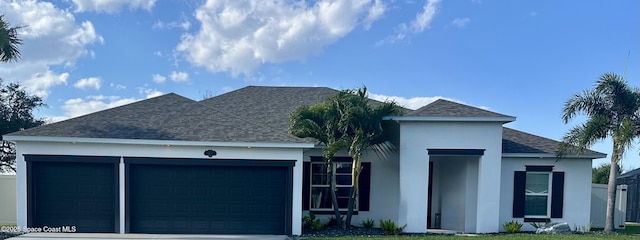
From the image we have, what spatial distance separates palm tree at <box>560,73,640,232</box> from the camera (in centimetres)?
1247

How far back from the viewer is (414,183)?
Result: 11.9 metres

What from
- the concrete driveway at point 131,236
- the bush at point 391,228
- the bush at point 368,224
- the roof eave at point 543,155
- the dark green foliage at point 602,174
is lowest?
the concrete driveway at point 131,236

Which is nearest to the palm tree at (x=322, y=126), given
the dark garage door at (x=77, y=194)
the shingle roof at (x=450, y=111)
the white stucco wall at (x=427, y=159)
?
the white stucco wall at (x=427, y=159)

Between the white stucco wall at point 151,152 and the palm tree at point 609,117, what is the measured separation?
28.1 ft

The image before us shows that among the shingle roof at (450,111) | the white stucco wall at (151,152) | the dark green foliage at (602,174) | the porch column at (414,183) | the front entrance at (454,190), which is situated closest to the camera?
the white stucco wall at (151,152)

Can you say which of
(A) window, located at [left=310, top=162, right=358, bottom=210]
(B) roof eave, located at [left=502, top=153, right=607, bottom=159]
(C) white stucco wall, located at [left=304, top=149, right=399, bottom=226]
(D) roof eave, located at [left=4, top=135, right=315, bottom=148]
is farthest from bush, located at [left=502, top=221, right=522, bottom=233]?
(D) roof eave, located at [left=4, top=135, right=315, bottom=148]

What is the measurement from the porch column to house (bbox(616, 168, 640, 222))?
53.2 ft

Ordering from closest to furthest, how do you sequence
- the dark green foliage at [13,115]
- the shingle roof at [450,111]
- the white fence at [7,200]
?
the shingle roof at [450,111] < the white fence at [7,200] < the dark green foliage at [13,115]

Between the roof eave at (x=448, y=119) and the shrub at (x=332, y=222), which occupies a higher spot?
the roof eave at (x=448, y=119)

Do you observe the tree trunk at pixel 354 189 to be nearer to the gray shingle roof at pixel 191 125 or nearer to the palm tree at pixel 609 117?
the gray shingle roof at pixel 191 125

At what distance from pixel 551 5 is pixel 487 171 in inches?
281

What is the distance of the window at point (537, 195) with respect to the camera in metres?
13.2

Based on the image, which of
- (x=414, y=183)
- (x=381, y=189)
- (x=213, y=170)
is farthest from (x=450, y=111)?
(x=213, y=170)

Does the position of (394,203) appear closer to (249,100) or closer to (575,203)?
(575,203)
